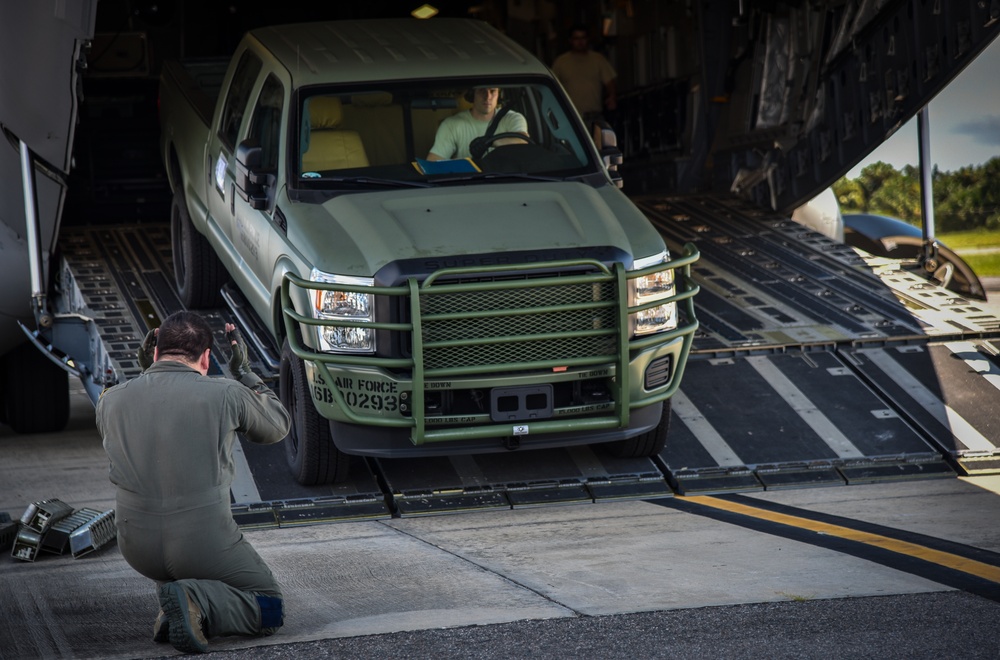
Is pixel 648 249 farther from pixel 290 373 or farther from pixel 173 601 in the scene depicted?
pixel 173 601

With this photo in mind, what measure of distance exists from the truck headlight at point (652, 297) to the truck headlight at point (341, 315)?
4.62ft

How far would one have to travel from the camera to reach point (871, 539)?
272 inches

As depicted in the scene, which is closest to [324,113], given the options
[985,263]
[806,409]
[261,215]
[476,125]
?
[261,215]

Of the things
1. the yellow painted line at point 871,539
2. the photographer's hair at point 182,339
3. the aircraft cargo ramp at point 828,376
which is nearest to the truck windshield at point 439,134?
the aircraft cargo ramp at point 828,376

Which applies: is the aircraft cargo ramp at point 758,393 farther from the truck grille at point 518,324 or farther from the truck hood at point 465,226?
the truck hood at point 465,226

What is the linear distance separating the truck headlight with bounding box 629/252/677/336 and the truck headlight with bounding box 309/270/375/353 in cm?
141

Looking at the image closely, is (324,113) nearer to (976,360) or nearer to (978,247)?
(976,360)

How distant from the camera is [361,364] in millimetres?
7293

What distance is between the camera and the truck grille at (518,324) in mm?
7289

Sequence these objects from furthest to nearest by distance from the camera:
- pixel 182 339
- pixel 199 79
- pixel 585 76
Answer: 1. pixel 585 76
2. pixel 199 79
3. pixel 182 339

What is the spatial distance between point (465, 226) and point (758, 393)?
2.51 m

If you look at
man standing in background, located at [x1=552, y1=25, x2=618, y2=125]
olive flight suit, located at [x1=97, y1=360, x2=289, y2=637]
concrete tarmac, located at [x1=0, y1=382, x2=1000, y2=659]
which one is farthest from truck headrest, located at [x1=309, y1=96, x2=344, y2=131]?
man standing in background, located at [x1=552, y1=25, x2=618, y2=125]

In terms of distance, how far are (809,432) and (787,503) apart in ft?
3.05

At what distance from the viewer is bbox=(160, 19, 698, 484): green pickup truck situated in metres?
7.30
